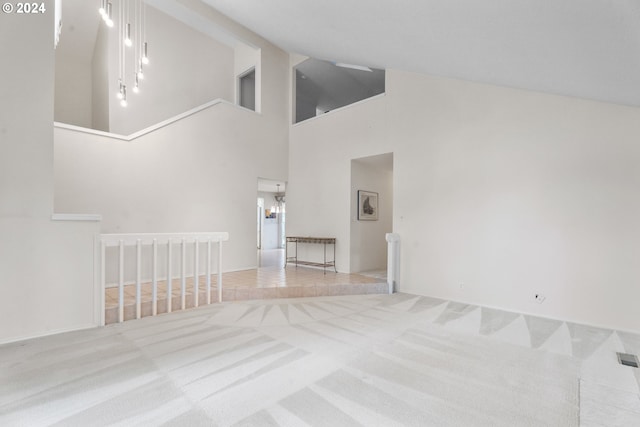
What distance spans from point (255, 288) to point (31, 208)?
9.37 ft

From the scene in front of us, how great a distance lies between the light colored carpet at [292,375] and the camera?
180cm

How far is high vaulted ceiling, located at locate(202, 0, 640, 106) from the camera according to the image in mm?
1704

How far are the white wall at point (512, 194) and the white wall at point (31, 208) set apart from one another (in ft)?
15.4

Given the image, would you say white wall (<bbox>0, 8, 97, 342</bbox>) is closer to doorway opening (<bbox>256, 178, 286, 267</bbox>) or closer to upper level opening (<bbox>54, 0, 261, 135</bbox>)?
upper level opening (<bbox>54, 0, 261, 135</bbox>)

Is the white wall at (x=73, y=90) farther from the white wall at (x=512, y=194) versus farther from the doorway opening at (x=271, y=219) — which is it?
the white wall at (x=512, y=194)

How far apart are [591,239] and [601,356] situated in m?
1.48

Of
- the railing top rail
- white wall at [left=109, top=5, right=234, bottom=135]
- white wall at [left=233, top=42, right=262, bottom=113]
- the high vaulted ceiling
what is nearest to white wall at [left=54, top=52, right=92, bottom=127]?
white wall at [left=109, top=5, right=234, bottom=135]

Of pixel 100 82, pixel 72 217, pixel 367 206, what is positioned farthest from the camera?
pixel 367 206

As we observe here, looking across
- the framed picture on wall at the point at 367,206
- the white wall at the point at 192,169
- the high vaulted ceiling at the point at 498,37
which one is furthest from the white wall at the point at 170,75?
the framed picture on wall at the point at 367,206

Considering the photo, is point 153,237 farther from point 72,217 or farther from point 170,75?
point 170,75

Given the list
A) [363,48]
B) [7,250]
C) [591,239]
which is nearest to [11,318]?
[7,250]

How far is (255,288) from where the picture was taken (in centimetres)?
470

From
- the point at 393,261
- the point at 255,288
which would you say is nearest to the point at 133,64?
the point at 255,288

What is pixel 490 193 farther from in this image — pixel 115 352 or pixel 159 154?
pixel 159 154
